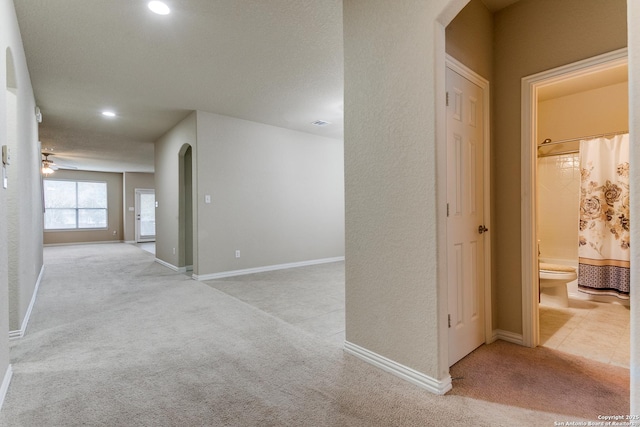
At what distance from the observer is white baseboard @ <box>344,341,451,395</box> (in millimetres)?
1750

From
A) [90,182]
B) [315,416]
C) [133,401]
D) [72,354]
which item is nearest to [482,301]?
[315,416]

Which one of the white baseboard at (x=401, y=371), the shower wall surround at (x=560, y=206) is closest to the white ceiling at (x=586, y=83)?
the shower wall surround at (x=560, y=206)

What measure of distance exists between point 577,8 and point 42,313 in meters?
5.35

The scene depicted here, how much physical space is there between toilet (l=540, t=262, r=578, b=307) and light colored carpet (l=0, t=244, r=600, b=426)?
6.69ft

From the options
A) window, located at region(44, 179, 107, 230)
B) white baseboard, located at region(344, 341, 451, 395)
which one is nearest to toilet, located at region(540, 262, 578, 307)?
white baseboard, located at region(344, 341, 451, 395)

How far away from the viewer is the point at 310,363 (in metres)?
2.12

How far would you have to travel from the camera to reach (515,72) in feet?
8.00

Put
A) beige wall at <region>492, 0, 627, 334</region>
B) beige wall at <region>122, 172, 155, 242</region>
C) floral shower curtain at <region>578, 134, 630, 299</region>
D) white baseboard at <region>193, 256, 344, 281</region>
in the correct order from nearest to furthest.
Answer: beige wall at <region>492, 0, 627, 334</region>
floral shower curtain at <region>578, 134, 630, 299</region>
white baseboard at <region>193, 256, 344, 281</region>
beige wall at <region>122, 172, 155, 242</region>

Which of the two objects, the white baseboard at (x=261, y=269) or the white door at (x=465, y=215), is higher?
the white door at (x=465, y=215)

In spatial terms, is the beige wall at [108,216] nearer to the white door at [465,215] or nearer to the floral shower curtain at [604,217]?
the white door at [465,215]

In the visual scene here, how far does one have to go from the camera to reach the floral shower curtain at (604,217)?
3.41 m

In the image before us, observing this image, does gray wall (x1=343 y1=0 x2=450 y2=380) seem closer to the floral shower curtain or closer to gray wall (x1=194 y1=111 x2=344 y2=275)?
the floral shower curtain

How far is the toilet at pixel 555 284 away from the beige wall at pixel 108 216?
12021 millimetres

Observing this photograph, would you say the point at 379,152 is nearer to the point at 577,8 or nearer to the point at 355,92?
the point at 355,92
